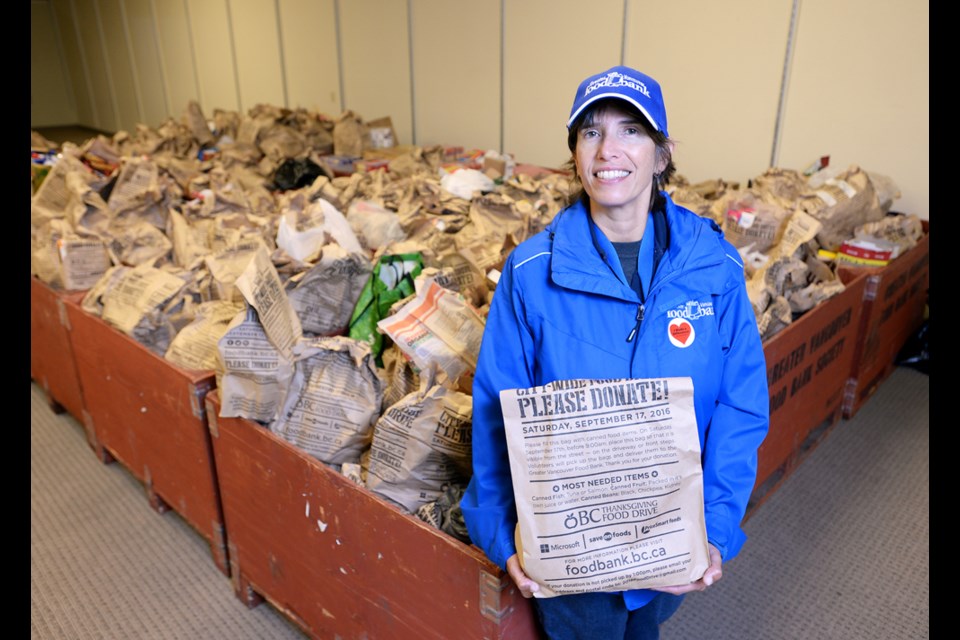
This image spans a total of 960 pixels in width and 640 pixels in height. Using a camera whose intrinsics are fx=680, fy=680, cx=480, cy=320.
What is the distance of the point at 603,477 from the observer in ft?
3.19

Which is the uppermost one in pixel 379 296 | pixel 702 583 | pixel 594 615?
pixel 379 296

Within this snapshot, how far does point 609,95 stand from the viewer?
1.07 meters

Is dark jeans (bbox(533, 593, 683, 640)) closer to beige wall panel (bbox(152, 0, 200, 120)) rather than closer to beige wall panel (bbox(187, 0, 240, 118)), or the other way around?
beige wall panel (bbox(187, 0, 240, 118))

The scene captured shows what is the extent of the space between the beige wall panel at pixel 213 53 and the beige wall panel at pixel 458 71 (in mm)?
3344

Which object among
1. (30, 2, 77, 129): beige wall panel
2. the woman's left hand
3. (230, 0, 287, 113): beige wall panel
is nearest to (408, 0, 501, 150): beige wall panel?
(230, 0, 287, 113): beige wall panel

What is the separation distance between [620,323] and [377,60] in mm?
5515

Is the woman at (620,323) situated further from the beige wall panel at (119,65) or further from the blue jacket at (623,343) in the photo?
the beige wall panel at (119,65)

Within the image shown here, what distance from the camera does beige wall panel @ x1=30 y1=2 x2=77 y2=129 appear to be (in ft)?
36.9

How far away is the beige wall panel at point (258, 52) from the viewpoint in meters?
7.12

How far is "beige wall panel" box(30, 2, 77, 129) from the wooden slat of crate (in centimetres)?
1112

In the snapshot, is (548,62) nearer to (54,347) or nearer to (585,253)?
(54,347)

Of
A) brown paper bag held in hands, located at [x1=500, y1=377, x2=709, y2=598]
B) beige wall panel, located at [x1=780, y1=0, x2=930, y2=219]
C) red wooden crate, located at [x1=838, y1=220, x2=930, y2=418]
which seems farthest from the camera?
beige wall panel, located at [x1=780, y1=0, x2=930, y2=219]

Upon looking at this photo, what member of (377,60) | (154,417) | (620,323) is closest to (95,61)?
(377,60)
